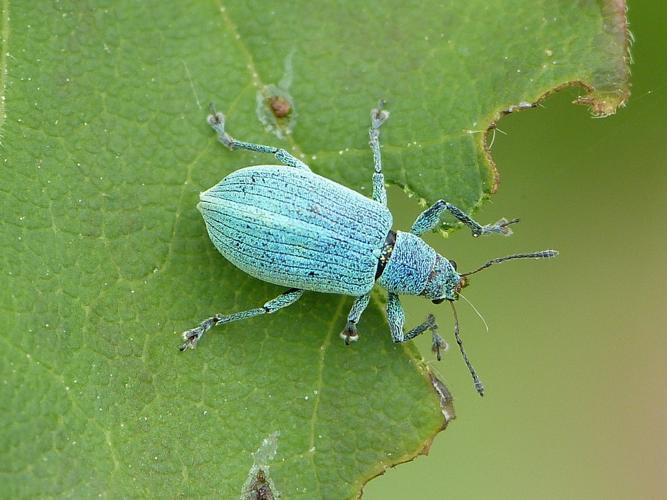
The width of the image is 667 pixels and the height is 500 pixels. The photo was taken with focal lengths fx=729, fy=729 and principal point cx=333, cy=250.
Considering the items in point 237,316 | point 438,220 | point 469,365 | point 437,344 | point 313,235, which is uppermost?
point 313,235

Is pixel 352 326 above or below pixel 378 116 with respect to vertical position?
below

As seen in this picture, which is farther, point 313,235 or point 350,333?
point 350,333

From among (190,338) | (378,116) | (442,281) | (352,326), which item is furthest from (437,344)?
(190,338)

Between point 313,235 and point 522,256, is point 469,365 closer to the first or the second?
point 522,256

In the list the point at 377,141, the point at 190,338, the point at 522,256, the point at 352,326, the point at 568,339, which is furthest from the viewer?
the point at 568,339

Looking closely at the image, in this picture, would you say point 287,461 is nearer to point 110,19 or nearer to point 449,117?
point 449,117

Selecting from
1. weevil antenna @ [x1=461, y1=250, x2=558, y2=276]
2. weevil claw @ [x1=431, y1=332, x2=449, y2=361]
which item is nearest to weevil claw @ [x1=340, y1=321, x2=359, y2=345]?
weevil claw @ [x1=431, y1=332, x2=449, y2=361]

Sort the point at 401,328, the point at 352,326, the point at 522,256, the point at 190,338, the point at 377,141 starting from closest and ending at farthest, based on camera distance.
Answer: the point at 190,338
the point at 377,141
the point at 352,326
the point at 401,328
the point at 522,256

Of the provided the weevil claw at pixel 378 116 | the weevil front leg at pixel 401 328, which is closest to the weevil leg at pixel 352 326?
the weevil front leg at pixel 401 328
